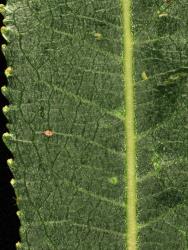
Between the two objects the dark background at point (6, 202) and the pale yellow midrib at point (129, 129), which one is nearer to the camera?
the pale yellow midrib at point (129, 129)

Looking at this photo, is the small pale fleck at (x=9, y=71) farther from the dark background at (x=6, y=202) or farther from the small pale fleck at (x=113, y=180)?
the dark background at (x=6, y=202)

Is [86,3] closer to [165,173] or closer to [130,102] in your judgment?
[130,102]

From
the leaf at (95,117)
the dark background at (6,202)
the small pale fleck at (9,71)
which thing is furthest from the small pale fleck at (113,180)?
the dark background at (6,202)

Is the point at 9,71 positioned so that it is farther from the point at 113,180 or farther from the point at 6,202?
the point at 6,202

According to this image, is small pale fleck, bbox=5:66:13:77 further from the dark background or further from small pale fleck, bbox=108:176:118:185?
the dark background

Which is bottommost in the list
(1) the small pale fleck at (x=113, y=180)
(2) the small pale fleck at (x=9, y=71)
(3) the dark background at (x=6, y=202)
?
(3) the dark background at (x=6, y=202)

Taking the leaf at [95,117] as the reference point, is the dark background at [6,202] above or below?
below

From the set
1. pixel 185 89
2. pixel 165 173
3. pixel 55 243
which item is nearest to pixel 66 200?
pixel 55 243

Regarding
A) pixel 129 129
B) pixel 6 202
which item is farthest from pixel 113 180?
pixel 6 202

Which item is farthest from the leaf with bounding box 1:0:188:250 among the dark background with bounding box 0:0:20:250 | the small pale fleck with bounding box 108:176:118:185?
the dark background with bounding box 0:0:20:250
